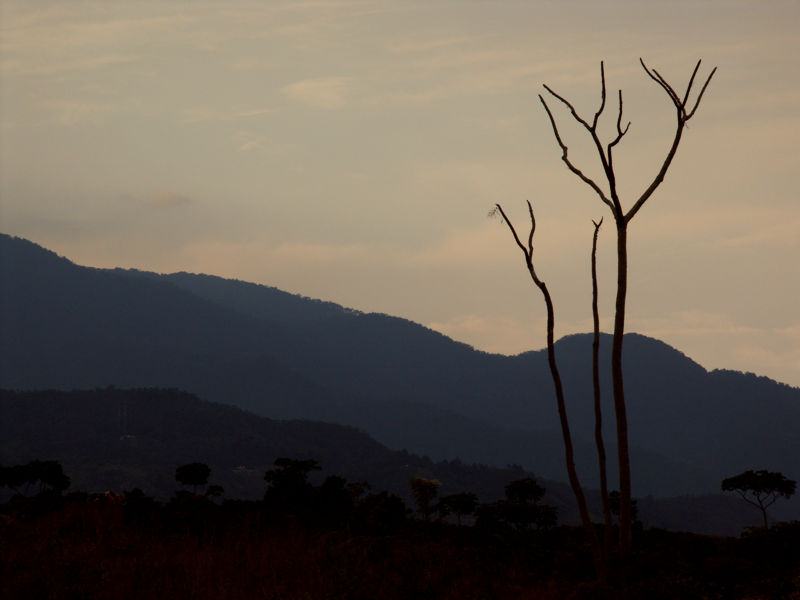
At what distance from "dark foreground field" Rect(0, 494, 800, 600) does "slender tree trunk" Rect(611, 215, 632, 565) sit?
0.58 m

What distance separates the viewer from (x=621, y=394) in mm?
13922

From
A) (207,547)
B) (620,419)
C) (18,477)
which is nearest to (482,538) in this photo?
(620,419)

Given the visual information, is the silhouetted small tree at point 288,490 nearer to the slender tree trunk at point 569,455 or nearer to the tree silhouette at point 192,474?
the slender tree trunk at point 569,455

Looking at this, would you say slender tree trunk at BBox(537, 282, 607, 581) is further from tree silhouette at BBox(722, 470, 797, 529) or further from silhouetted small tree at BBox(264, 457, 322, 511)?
tree silhouette at BBox(722, 470, 797, 529)

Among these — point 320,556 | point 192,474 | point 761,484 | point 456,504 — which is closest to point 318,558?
point 320,556

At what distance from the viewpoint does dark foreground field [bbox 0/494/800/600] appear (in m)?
12.0

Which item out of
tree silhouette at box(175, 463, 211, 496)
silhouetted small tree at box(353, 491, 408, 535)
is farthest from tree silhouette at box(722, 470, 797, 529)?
silhouetted small tree at box(353, 491, 408, 535)

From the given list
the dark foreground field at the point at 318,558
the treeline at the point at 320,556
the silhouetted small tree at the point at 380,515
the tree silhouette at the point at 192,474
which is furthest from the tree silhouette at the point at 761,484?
the silhouetted small tree at the point at 380,515

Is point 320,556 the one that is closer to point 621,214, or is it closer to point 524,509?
point 621,214

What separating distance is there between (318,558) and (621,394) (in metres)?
5.30

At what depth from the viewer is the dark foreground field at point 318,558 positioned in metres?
12.0

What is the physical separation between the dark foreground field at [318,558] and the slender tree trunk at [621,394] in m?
0.58

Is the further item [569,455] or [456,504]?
[456,504]

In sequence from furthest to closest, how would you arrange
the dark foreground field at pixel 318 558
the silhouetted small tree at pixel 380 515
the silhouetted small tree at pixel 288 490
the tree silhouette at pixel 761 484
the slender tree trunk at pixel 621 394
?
the tree silhouette at pixel 761 484
the silhouetted small tree at pixel 288 490
the silhouetted small tree at pixel 380 515
the slender tree trunk at pixel 621 394
the dark foreground field at pixel 318 558
